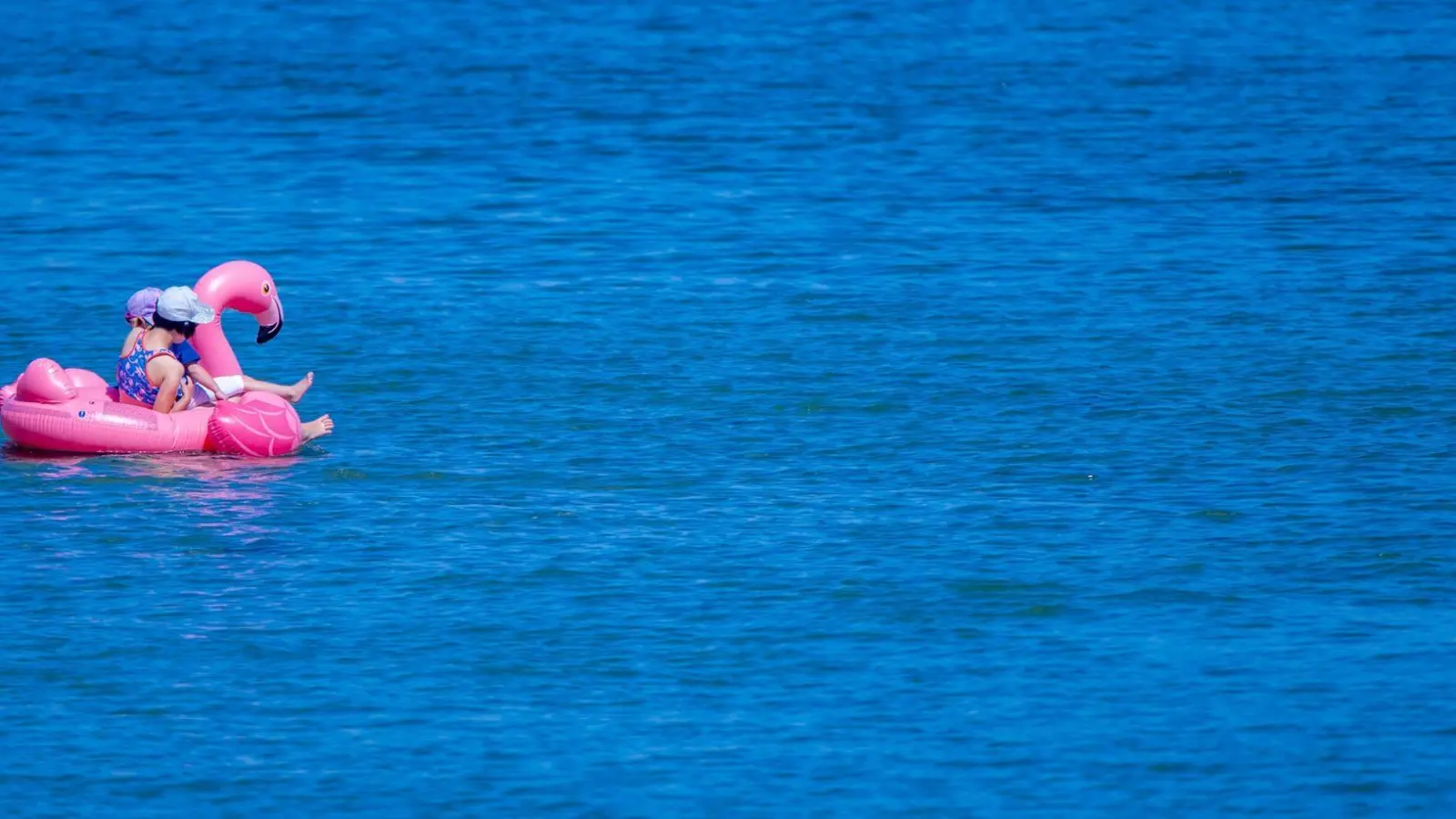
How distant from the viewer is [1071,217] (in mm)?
21516

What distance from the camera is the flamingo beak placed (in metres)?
14.7

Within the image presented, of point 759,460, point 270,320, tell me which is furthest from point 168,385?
point 759,460

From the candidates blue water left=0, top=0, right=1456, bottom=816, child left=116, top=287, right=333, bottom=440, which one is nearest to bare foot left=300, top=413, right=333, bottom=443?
blue water left=0, top=0, right=1456, bottom=816

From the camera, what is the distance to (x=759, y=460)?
14.2 meters

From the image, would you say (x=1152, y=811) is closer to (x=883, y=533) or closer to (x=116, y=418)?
(x=883, y=533)

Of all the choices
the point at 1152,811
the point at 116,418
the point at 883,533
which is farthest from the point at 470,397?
the point at 1152,811

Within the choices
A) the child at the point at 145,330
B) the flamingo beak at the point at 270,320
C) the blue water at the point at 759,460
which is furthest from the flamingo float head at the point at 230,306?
the blue water at the point at 759,460

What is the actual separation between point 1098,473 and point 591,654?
4.25 meters

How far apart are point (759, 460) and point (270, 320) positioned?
134 inches

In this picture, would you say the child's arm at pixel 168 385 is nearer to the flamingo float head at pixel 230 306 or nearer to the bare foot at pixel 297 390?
the flamingo float head at pixel 230 306

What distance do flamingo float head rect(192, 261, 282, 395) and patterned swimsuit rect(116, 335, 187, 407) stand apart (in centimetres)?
33

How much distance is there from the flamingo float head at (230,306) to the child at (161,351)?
0.22 m

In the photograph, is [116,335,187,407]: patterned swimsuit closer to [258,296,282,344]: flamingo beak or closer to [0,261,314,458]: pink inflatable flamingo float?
[0,261,314,458]: pink inflatable flamingo float

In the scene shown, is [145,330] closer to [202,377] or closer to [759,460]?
[202,377]
